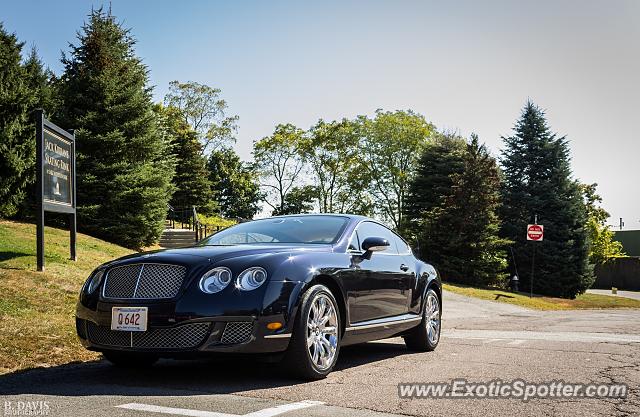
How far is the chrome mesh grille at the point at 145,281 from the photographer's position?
17.1ft

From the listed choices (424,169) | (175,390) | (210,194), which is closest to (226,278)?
(175,390)

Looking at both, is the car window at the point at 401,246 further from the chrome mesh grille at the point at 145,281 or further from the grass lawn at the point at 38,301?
the grass lawn at the point at 38,301

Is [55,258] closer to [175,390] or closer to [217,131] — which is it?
[175,390]

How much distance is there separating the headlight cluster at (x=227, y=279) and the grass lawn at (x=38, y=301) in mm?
2209

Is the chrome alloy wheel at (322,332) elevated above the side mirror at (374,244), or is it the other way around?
the side mirror at (374,244)

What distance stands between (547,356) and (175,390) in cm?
443

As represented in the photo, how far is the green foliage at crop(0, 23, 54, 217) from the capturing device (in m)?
20.3

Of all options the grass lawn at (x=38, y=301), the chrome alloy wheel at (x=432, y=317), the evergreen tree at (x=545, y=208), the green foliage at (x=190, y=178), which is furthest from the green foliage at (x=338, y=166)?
the chrome alloy wheel at (x=432, y=317)

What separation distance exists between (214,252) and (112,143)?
18.6m

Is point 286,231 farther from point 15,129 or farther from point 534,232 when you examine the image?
point 534,232

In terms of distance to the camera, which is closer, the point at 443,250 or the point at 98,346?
the point at 98,346

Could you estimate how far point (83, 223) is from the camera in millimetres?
22234

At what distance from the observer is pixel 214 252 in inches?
220

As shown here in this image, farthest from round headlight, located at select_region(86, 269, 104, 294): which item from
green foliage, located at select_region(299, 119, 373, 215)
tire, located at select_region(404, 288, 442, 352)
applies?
green foliage, located at select_region(299, 119, 373, 215)
